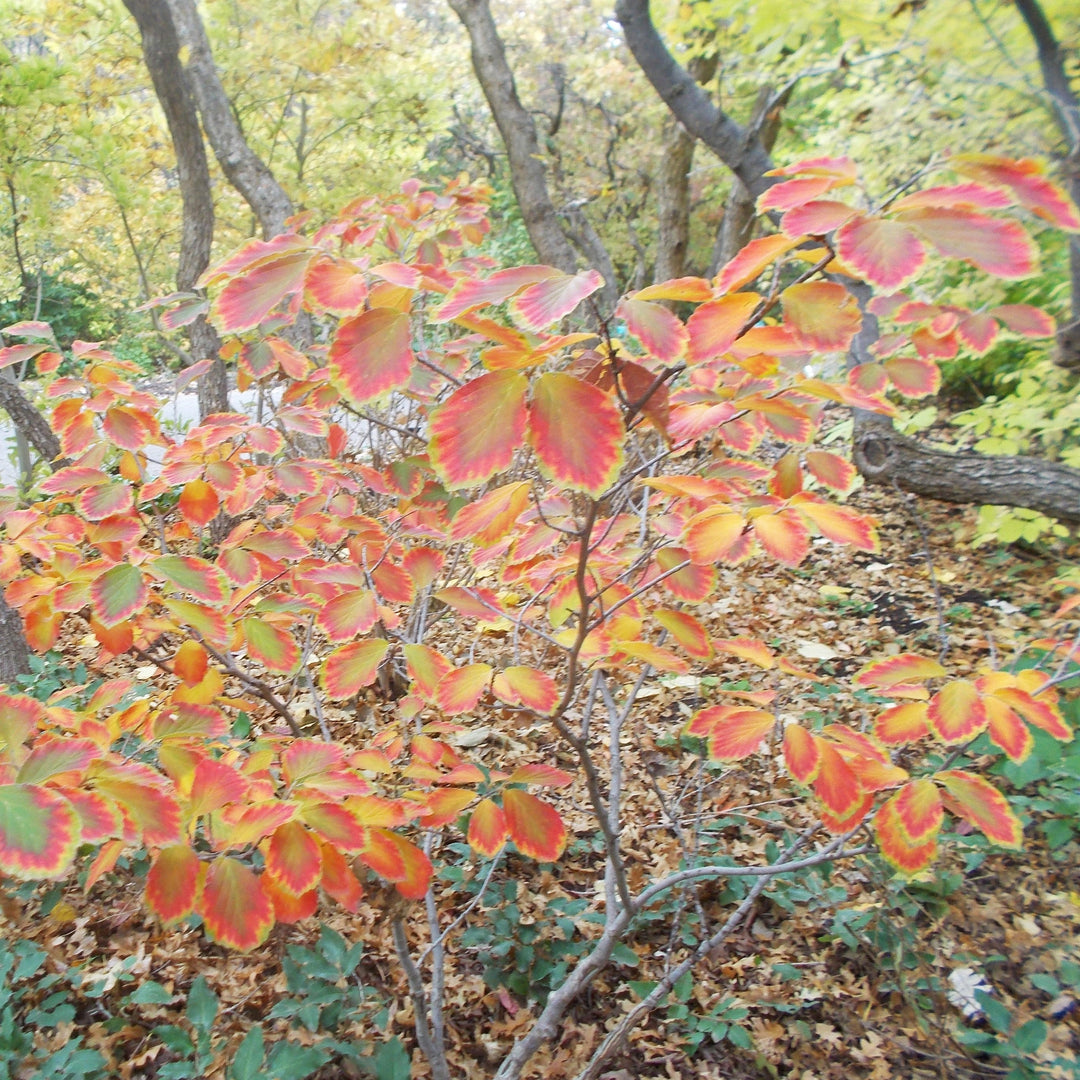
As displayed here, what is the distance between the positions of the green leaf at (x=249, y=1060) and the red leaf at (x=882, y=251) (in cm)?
115

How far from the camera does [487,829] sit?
40.1 inches

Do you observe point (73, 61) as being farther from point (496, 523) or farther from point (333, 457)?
point (496, 523)

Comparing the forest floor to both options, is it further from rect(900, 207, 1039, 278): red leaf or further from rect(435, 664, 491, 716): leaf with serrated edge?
rect(900, 207, 1039, 278): red leaf

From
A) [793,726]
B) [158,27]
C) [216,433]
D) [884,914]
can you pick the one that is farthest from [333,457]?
[158,27]

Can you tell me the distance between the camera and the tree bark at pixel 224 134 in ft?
13.8

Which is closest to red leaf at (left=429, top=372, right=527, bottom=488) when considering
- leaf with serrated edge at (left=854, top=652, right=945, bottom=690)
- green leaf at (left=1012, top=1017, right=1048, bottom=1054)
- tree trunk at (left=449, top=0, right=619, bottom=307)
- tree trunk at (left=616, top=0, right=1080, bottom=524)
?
leaf with serrated edge at (left=854, top=652, right=945, bottom=690)

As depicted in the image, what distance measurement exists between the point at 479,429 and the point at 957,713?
32.8 inches

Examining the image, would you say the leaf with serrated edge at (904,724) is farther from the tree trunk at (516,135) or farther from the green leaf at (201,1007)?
the tree trunk at (516,135)

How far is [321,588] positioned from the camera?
4.66ft

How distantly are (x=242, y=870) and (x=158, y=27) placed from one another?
4640 millimetres

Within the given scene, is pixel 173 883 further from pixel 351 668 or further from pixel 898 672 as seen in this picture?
pixel 898 672

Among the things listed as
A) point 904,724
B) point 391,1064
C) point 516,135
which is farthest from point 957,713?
point 516,135

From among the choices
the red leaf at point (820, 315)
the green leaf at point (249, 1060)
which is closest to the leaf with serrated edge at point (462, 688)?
the green leaf at point (249, 1060)

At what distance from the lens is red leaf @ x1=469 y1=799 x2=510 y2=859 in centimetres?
101
